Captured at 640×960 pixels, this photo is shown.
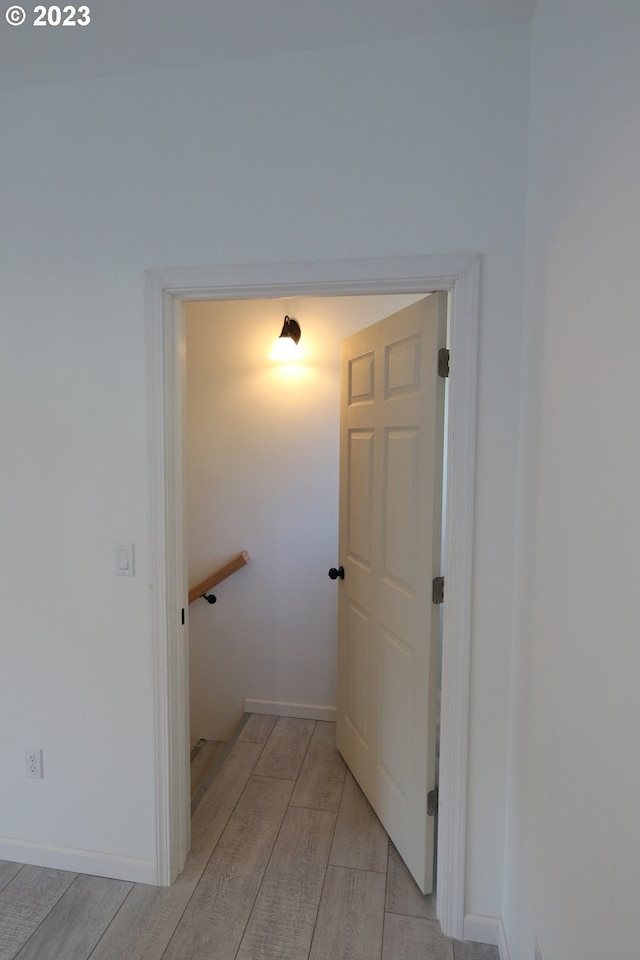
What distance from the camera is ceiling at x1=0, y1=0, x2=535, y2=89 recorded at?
1403 millimetres

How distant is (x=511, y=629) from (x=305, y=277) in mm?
1244

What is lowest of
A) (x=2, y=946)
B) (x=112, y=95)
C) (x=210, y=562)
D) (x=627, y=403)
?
(x=2, y=946)

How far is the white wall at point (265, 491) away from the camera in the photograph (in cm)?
280

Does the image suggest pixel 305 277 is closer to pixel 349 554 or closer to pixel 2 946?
pixel 349 554

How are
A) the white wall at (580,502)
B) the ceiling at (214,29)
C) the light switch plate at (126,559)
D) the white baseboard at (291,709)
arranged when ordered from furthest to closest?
the white baseboard at (291,709) < the light switch plate at (126,559) < the ceiling at (214,29) < the white wall at (580,502)

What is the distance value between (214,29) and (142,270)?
697 mm

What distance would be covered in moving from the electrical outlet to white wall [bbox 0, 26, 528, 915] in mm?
33

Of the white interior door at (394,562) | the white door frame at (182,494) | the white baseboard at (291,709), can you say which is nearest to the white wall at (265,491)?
the white baseboard at (291,709)

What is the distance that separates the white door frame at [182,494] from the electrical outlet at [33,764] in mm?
469

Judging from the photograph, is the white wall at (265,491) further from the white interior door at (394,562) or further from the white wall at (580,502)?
the white wall at (580,502)

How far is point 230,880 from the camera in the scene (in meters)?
1.83

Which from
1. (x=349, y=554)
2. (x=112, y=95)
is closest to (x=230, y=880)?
(x=349, y=554)

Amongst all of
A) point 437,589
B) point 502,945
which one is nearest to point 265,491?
point 437,589

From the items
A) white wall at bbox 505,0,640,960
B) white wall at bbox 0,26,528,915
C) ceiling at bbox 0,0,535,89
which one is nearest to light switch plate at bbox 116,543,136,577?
white wall at bbox 0,26,528,915
